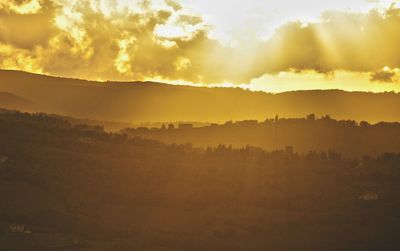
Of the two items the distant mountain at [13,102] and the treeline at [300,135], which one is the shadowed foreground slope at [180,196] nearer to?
the treeline at [300,135]

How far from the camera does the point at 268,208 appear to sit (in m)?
60.5

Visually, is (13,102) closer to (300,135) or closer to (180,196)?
(300,135)

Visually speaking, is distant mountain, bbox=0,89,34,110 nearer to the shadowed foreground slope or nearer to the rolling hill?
the rolling hill

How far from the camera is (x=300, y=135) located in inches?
4776

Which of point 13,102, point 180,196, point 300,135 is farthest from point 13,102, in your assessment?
point 180,196

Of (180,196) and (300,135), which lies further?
(300,135)

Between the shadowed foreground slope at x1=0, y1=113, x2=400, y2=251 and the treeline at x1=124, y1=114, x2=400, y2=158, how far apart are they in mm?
28027

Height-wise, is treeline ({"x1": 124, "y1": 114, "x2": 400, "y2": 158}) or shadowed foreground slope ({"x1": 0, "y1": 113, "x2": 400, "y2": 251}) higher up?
treeline ({"x1": 124, "y1": 114, "x2": 400, "y2": 158})

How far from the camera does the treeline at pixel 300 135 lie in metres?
112

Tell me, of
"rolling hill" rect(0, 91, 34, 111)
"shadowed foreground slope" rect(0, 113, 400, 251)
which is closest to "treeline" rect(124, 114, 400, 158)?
"shadowed foreground slope" rect(0, 113, 400, 251)

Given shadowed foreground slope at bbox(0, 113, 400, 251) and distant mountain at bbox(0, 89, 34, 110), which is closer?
shadowed foreground slope at bbox(0, 113, 400, 251)

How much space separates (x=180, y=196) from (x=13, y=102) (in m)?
141

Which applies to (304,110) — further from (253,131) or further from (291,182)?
(291,182)

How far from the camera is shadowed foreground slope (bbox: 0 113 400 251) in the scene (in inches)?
1961
